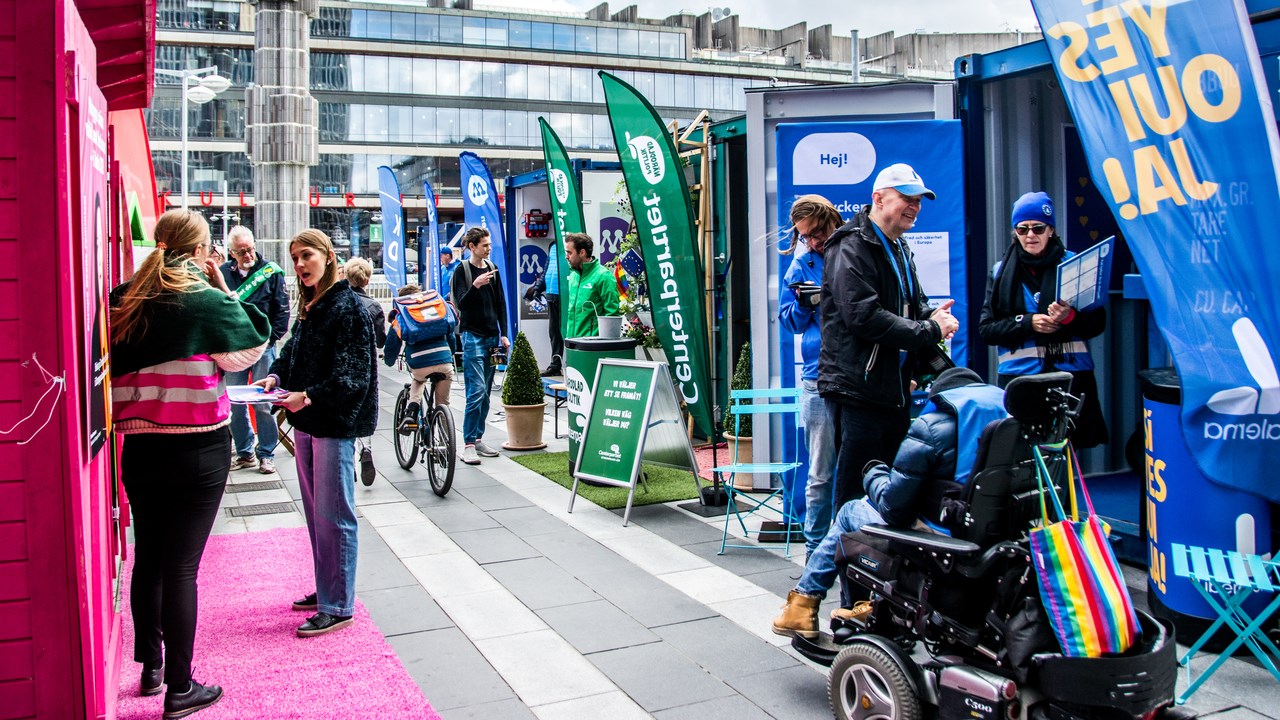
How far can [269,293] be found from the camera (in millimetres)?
8508

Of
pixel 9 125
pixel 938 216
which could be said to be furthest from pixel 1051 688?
pixel 938 216

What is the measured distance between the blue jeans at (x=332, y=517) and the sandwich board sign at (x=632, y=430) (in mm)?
2285

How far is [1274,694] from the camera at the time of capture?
13.2 ft

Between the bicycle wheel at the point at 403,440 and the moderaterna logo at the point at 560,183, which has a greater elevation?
the moderaterna logo at the point at 560,183

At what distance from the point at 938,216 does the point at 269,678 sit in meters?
4.41

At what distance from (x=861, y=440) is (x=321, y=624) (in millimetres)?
2602

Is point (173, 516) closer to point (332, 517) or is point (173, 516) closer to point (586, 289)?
point (332, 517)

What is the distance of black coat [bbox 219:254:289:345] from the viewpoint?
27.7 ft

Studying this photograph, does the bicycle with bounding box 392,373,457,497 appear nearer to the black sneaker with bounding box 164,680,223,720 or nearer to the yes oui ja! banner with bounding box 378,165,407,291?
the black sneaker with bounding box 164,680,223,720

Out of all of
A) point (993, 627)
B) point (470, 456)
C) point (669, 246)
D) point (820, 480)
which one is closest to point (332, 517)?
point (820, 480)

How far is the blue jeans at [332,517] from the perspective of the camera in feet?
16.2

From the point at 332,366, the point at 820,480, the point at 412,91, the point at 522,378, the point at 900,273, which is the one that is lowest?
the point at 820,480

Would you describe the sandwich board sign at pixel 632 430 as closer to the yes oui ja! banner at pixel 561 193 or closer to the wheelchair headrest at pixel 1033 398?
the yes oui ja! banner at pixel 561 193

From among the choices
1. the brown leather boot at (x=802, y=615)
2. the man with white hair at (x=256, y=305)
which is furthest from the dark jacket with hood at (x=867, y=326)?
the man with white hair at (x=256, y=305)
